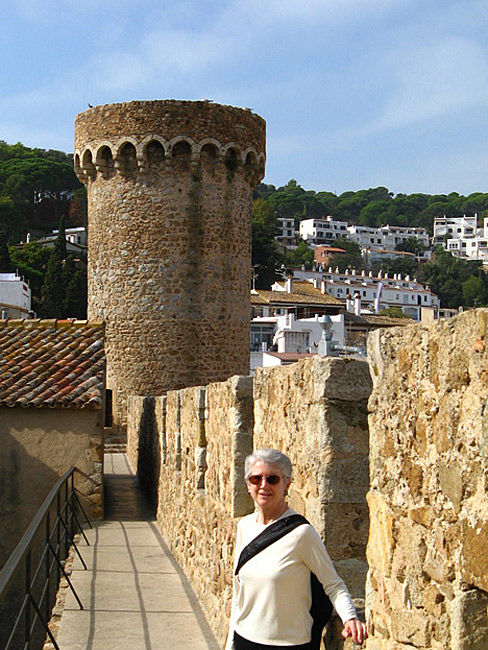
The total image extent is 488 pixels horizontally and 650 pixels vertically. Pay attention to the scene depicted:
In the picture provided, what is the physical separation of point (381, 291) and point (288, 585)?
7138cm

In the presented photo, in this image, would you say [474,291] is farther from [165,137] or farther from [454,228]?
[454,228]

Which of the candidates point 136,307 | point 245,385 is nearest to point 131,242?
point 136,307

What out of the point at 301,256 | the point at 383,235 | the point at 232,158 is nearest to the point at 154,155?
the point at 232,158

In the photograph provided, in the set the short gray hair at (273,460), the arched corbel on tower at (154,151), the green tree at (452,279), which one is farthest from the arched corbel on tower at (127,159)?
the green tree at (452,279)

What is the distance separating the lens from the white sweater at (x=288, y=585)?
11.0 ft

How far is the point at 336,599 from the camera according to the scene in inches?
131

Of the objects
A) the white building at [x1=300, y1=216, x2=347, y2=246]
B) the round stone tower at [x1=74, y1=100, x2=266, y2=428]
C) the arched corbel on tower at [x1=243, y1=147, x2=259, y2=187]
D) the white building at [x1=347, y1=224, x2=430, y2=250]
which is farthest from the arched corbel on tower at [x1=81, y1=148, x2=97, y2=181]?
the white building at [x1=347, y1=224, x2=430, y2=250]

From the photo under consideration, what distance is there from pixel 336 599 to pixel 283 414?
1.56 m

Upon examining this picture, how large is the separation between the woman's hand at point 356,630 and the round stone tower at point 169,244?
17.9 metres

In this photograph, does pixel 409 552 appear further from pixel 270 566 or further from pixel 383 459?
pixel 270 566

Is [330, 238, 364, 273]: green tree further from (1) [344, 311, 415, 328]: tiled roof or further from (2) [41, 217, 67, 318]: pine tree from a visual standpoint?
(2) [41, 217, 67, 318]: pine tree

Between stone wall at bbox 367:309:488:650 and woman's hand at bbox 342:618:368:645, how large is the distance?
0.05 m

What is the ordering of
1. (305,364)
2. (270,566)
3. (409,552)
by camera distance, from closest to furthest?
(409,552) < (270,566) < (305,364)

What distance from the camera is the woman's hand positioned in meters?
3.17
